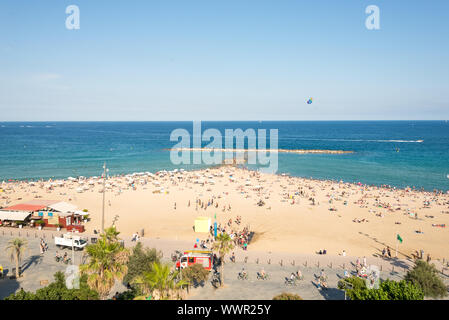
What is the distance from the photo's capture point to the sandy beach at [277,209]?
28344mm

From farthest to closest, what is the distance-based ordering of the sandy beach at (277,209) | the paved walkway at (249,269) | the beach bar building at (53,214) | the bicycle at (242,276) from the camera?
the beach bar building at (53,214) < the sandy beach at (277,209) < the bicycle at (242,276) < the paved walkway at (249,269)

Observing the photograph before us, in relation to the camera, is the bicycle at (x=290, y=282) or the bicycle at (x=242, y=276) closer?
the bicycle at (x=290, y=282)

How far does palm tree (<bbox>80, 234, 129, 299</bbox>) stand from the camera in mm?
13711

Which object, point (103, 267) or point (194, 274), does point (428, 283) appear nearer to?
point (194, 274)

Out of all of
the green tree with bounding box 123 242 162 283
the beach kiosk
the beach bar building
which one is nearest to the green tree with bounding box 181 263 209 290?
the green tree with bounding box 123 242 162 283

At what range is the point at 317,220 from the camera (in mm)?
34406

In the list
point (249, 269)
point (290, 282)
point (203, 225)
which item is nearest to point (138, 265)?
point (249, 269)


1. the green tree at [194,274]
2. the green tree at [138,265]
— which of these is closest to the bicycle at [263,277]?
the green tree at [194,274]

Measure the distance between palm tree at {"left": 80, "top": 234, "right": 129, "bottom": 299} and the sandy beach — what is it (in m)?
13.6

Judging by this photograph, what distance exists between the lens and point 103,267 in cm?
1425

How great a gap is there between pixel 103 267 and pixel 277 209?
1059 inches

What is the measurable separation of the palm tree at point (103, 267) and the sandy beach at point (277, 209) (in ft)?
44.6

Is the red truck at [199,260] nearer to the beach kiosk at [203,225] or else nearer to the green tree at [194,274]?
the green tree at [194,274]

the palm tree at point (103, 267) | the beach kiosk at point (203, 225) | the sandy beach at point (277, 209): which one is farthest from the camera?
the beach kiosk at point (203, 225)
